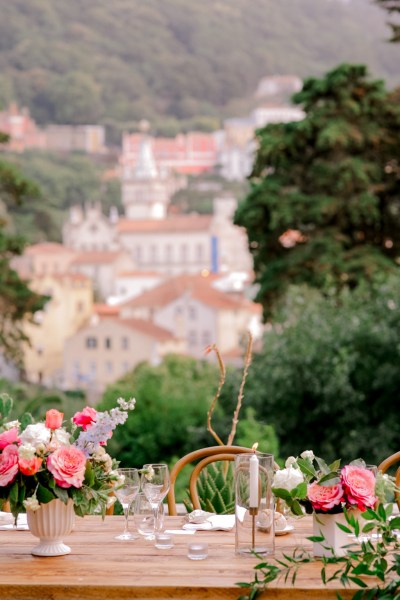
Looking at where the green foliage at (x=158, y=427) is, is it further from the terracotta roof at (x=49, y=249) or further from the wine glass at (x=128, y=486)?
the terracotta roof at (x=49, y=249)

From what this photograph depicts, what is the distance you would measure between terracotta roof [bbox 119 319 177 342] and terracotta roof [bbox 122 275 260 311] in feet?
10.1

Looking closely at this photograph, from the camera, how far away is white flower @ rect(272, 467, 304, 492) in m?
2.18

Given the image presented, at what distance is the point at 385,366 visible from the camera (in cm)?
1043

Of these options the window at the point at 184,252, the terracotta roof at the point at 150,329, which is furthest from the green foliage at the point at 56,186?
the terracotta roof at the point at 150,329

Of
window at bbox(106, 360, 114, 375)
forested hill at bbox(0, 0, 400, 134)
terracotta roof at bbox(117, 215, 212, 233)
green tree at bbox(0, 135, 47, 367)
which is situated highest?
forested hill at bbox(0, 0, 400, 134)

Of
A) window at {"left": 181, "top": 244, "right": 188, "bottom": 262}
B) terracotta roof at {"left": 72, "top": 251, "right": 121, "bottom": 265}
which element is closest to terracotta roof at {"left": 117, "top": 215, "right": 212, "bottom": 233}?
window at {"left": 181, "top": 244, "right": 188, "bottom": 262}

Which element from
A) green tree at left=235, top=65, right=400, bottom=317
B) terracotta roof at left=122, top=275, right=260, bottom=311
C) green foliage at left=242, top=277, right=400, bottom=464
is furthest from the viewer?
terracotta roof at left=122, top=275, right=260, bottom=311

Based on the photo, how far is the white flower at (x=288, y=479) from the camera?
2176 mm

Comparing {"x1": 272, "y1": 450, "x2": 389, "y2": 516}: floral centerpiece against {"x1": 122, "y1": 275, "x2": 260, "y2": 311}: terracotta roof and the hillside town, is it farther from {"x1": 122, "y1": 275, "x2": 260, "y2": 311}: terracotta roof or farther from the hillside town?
{"x1": 122, "y1": 275, "x2": 260, "y2": 311}: terracotta roof

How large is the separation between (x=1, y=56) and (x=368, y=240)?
71612 mm

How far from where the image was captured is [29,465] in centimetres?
209

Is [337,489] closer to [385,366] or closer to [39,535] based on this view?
[39,535]

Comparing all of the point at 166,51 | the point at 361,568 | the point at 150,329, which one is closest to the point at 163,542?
the point at 361,568

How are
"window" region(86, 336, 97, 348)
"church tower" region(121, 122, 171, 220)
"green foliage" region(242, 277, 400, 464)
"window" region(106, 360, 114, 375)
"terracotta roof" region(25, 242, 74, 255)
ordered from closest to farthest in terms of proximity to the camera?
"green foliage" region(242, 277, 400, 464), "window" region(106, 360, 114, 375), "window" region(86, 336, 97, 348), "terracotta roof" region(25, 242, 74, 255), "church tower" region(121, 122, 171, 220)
